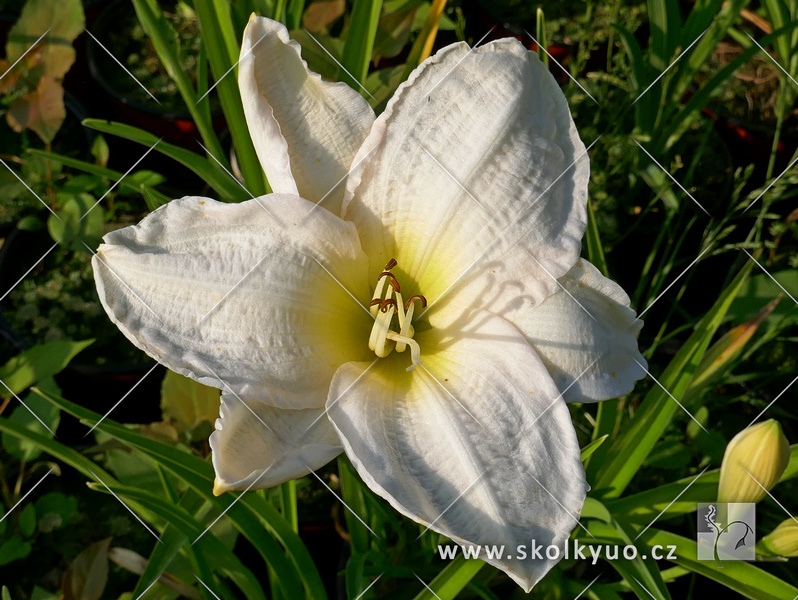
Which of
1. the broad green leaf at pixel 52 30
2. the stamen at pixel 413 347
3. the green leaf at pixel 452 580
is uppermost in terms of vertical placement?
Result: the broad green leaf at pixel 52 30

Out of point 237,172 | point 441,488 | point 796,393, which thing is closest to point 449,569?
point 441,488

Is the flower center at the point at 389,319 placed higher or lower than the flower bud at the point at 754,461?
higher

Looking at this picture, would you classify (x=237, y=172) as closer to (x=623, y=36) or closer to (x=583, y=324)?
(x=623, y=36)

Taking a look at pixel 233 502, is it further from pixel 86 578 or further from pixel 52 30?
pixel 52 30

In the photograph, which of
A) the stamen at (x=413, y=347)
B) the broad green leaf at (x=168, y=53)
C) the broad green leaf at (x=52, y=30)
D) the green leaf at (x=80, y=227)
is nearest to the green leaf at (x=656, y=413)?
the stamen at (x=413, y=347)

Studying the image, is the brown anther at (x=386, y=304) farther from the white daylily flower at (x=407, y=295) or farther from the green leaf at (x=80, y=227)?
the green leaf at (x=80, y=227)
